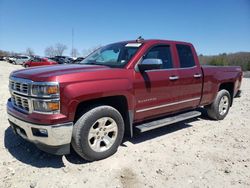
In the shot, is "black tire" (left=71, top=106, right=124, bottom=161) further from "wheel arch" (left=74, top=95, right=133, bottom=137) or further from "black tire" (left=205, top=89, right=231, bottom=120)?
"black tire" (left=205, top=89, right=231, bottom=120)

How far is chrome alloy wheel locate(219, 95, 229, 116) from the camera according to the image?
6.22m

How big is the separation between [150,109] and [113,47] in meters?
1.57

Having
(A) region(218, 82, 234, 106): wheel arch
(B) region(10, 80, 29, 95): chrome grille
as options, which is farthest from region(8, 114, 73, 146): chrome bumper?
(A) region(218, 82, 234, 106): wheel arch

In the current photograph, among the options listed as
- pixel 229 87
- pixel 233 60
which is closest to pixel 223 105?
pixel 229 87

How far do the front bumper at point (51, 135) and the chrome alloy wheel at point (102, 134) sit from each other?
1.31 feet

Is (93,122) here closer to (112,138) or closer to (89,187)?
(112,138)

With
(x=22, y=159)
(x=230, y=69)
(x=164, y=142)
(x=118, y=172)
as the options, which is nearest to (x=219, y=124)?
(x=230, y=69)

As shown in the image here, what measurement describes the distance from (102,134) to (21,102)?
1315 millimetres

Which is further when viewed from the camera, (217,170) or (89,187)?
(217,170)

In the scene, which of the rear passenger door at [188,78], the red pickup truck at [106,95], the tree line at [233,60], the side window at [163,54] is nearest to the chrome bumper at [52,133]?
the red pickup truck at [106,95]

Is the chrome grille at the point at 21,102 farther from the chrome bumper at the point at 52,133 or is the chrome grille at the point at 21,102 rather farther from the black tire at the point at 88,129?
the black tire at the point at 88,129

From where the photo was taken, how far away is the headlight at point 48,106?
9.86ft

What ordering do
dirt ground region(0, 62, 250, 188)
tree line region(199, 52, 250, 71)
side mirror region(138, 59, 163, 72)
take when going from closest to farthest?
1. dirt ground region(0, 62, 250, 188)
2. side mirror region(138, 59, 163, 72)
3. tree line region(199, 52, 250, 71)

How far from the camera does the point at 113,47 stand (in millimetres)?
4816
